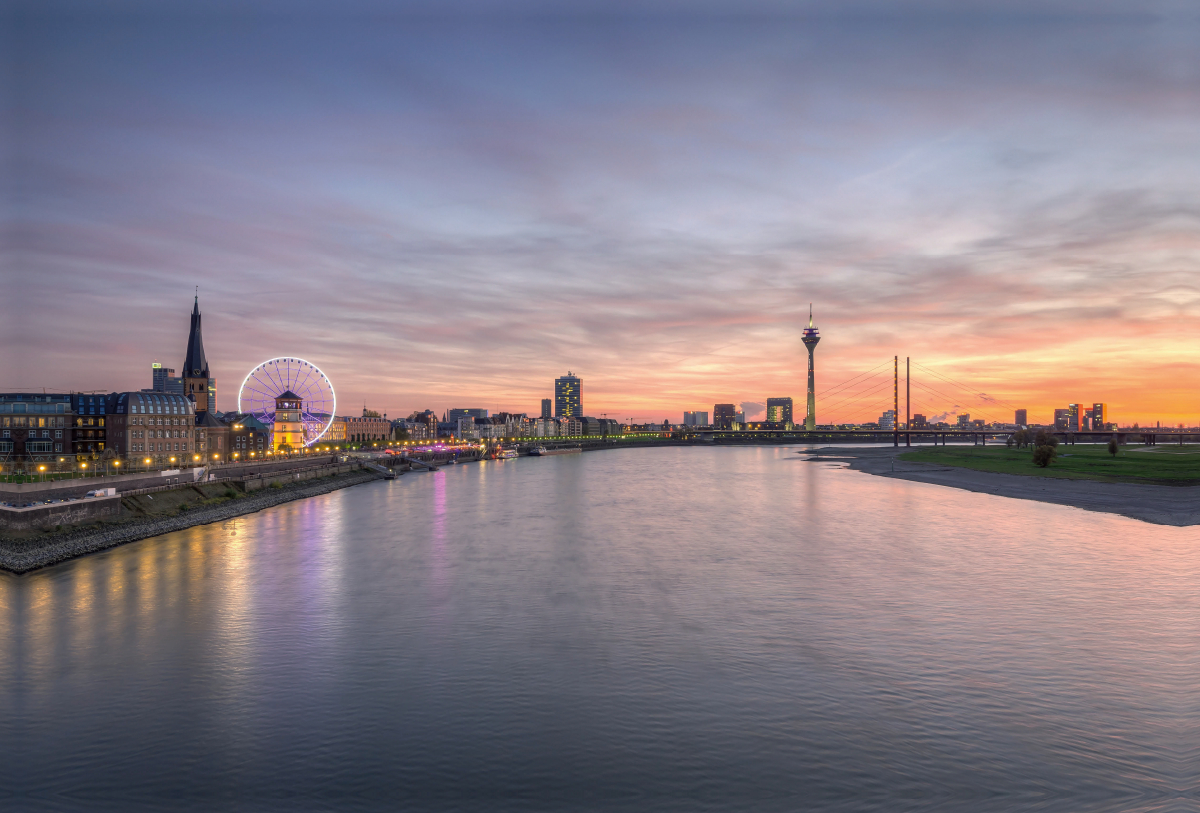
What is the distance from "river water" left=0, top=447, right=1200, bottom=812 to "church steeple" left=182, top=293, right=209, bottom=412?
13245cm

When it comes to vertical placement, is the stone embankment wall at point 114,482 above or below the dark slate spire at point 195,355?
below

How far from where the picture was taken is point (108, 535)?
163 feet

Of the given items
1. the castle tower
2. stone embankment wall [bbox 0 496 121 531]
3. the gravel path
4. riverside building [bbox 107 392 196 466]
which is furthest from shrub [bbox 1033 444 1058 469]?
the castle tower

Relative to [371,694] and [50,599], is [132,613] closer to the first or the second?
[50,599]

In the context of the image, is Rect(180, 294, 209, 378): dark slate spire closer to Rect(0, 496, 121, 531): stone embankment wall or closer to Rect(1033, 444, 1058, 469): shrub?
Rect(0, 496, 121, 531): stone embankment wall

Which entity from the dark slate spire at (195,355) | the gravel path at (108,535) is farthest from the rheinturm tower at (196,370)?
the gravel path at (108,535)

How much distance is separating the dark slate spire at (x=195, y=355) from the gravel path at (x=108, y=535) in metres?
100

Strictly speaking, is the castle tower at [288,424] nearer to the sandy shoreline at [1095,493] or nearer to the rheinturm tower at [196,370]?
the rheinturm tower at [196,370]

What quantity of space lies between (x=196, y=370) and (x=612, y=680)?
17731cm

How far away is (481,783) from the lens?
54.0ft

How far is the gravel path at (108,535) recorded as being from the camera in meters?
40.8

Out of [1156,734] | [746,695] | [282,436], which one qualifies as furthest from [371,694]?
[282,436]

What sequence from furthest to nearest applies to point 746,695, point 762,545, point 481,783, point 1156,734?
1. point 762,545
2. point 746,695
3. point 1156,734
4. point 481,783

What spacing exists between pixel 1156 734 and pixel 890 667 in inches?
286
